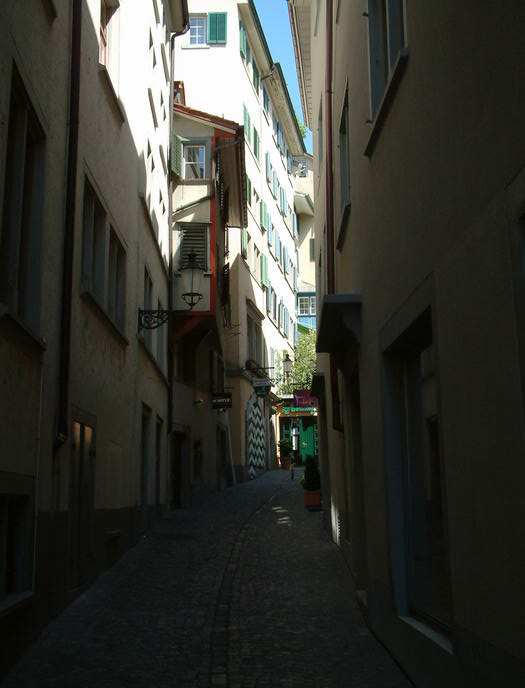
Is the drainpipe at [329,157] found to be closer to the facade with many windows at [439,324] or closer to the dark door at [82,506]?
the facade with many windows at [439,324]

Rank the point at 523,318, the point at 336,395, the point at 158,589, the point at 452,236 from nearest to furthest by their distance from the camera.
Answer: the point at 523,318 → the point at 452,236 → the point at 158,589 → the point at 336,395

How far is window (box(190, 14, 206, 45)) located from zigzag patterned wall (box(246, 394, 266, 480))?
13.9 meters

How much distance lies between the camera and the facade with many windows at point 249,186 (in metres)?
31.1

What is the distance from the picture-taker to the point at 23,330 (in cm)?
648

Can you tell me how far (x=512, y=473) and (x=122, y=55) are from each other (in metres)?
10.5

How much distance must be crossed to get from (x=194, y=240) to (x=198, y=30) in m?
15.2

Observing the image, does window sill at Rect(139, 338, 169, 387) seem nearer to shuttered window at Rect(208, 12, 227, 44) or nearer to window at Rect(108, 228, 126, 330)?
window at Rect(108, 228, 126, 330)

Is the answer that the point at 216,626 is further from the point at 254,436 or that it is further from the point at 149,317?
the point at 254,436

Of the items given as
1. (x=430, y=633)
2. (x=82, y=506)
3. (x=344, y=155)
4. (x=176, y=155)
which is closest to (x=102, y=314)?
(x=82, y=506)

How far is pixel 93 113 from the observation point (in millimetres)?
9984

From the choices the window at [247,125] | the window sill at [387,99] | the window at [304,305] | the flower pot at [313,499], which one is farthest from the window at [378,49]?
the window at [304,305]

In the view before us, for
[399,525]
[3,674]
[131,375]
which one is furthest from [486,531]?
[131,375]

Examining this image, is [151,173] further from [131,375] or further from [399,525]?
[399,525]

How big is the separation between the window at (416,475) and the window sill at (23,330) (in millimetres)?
2839
